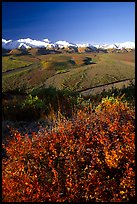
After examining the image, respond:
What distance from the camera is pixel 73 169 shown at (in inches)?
212

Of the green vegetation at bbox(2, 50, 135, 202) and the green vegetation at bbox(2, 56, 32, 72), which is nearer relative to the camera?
the green vegetation at bbox(2, 50, 135, 202)

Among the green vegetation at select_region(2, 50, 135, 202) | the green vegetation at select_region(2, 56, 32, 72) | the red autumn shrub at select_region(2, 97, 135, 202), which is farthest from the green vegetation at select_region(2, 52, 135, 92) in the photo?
the red autumn shrub at select_region(2, 97, 135, 202)

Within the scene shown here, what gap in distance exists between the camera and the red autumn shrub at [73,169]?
16.1ft

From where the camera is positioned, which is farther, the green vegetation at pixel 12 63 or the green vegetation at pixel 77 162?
the green vegetation at pixel 12 63

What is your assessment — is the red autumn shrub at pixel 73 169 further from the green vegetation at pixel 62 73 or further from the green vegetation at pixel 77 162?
the green vegetation at pixel 62 73

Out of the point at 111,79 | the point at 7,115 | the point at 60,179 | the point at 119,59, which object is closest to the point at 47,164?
the point at 60,179

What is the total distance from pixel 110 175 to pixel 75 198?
77cm

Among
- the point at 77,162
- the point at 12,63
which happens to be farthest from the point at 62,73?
the point at 77,162

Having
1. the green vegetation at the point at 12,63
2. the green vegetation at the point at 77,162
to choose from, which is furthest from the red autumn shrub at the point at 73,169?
the green vegetation at the point at 12,63

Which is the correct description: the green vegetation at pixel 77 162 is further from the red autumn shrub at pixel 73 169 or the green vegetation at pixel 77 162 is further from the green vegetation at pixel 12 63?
the green vegetation at pixel 12 63

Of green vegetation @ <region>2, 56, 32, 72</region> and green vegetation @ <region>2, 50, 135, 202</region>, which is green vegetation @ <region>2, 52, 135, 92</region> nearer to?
green vegetation @ <region>2, 56, 32, 72</region>

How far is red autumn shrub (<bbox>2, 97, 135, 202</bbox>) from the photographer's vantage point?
16.1ft

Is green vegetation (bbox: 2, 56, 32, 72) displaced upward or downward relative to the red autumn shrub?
upward

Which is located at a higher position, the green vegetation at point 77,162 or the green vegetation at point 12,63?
the green vegetation at point 12,63
